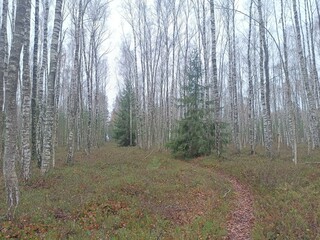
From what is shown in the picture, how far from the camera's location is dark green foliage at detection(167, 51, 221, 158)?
18562 mm

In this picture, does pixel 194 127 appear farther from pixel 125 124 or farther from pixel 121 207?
pixel 125 124

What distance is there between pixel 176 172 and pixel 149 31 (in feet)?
69.5

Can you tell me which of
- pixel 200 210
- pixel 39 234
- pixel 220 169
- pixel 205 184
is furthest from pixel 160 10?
pixel 39 234

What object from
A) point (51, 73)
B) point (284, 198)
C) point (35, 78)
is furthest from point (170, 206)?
point (35, 78)

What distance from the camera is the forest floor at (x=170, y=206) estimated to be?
6109 mm

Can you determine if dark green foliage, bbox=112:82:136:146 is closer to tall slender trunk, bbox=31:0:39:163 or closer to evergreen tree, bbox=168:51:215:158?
evergreen tree, bbox=168:51:215:158

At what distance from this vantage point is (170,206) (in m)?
8.05

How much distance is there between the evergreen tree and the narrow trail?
755 cm

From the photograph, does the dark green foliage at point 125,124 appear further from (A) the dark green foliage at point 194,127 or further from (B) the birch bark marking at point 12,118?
(B) the birch bark marking at point 12,118

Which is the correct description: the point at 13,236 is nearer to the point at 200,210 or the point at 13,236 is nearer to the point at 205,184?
the point at 200,210

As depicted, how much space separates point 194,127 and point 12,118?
13.4 meters

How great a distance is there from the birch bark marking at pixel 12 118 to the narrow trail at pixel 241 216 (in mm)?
5370

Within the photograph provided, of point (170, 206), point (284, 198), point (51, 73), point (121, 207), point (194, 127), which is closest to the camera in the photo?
point (121, 207)

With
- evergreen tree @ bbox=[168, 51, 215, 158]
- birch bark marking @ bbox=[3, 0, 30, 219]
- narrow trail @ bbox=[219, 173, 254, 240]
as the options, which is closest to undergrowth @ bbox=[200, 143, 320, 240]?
narrow trail @ bbox=[219, 173, 254, 240]
